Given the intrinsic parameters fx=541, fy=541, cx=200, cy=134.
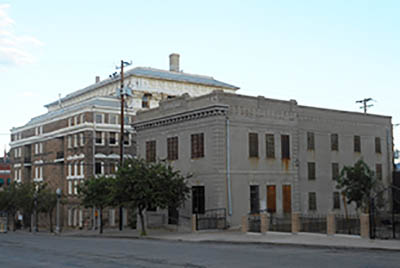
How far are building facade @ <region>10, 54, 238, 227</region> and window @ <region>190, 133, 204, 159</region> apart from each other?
15300 millimetres

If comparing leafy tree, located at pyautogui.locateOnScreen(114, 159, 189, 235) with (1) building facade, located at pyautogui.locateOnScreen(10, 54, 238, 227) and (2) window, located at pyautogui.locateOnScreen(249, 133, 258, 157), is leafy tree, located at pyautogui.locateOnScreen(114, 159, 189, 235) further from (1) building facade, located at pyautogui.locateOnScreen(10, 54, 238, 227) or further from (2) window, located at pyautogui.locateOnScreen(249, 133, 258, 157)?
(1) building facade, located at pyautogui.locateOnScreen(10, 54, 238, 227)

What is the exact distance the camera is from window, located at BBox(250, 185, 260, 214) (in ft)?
121

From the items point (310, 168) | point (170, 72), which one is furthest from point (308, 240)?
point (170, 72)

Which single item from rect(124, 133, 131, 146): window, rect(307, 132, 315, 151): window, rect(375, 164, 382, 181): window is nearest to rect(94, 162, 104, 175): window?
rect(124, 133, 131, 146): window

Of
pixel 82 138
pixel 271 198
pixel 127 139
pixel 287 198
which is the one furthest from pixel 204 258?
pixel 127 139

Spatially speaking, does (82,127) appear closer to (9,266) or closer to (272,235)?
(272,235)

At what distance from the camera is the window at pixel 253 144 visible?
37.1 m

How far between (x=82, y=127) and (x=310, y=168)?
2762cm

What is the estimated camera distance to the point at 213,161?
35500mm

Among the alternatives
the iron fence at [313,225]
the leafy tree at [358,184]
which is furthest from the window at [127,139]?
the iron fence at [313,225]

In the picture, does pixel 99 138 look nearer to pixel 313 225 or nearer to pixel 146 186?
pixel 146 186

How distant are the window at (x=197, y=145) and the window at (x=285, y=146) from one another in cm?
627

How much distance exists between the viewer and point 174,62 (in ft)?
247

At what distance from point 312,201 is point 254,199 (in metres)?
6.16
